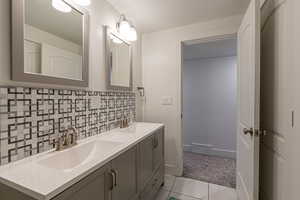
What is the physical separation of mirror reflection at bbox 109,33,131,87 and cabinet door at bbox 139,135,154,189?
78cm

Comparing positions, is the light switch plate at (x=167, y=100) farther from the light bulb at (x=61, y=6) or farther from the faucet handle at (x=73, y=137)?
the light bulb at (x=61, y=6)

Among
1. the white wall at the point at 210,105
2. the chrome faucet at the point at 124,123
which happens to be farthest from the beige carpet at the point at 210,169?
the chrome faucet at the point at 124,123

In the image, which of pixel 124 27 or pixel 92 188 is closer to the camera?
pixel 92 188

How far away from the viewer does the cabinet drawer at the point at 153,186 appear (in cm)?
148

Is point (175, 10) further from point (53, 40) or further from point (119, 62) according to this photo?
point (53, 40)

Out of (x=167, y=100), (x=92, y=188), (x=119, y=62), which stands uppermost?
(x=119, y=62)

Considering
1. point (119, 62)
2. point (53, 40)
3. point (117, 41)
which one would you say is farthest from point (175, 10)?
point (53, 40)

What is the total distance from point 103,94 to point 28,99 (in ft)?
2.41

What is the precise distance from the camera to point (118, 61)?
1.89 meters

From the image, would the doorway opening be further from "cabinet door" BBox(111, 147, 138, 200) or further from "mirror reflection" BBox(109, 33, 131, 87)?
"cabinet door" BBox(111, 147, 138, 200)

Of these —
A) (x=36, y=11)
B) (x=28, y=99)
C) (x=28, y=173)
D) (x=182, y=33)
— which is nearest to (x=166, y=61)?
(x=182, y=33)

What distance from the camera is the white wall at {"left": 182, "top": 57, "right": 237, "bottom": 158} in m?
3.09

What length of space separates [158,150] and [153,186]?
391 millimetres

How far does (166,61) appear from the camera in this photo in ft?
7.74
